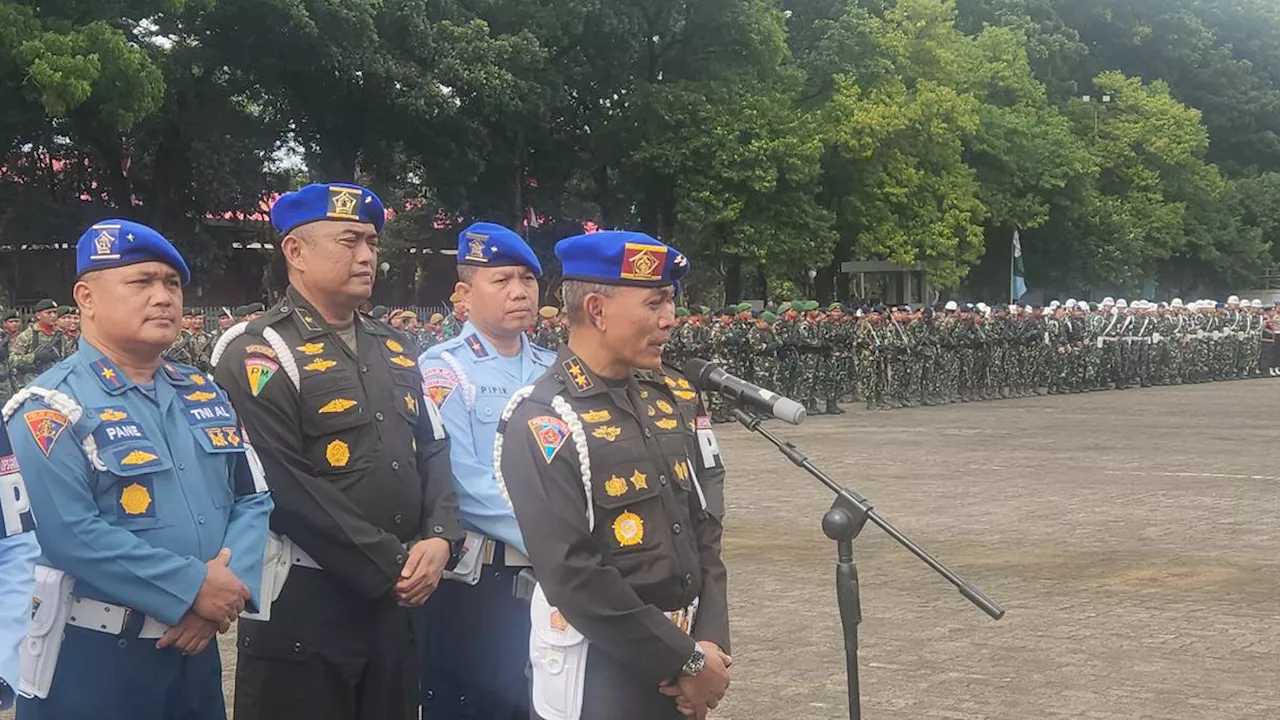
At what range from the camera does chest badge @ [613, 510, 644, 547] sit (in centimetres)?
289

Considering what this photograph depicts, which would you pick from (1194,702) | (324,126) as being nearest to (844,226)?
(324,126)

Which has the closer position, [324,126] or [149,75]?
[149,75]

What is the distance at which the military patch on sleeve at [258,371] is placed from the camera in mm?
3477

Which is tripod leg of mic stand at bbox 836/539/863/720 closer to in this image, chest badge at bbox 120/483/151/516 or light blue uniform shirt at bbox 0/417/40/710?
chest badge at bbox 120/483/151/516

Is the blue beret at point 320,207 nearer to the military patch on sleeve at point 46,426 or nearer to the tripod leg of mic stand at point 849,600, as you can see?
the military patch on sleeve at point 46,426

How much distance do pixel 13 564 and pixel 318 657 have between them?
98 centimetres

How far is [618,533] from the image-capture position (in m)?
2.89

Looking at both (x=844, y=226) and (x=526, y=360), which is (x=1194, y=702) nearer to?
(x=526, y=360)

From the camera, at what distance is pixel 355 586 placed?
3428 mm

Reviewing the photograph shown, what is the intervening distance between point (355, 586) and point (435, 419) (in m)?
0.59

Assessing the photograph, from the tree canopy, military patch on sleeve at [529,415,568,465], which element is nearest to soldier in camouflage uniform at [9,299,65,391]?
the tree canopy

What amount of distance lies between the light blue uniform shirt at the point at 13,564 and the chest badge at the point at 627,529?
3.87 ft

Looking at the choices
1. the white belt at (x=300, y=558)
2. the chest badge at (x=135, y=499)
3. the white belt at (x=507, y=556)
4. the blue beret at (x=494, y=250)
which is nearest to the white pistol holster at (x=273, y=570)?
the white belt at (x=300, y=558)

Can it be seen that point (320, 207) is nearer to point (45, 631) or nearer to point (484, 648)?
point (45, 631)
